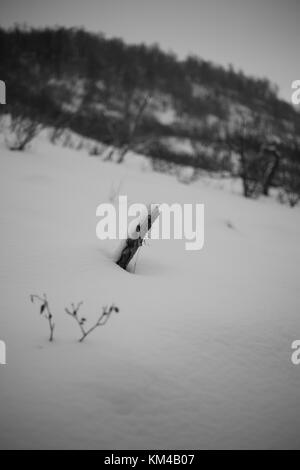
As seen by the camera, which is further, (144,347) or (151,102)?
(151,102)

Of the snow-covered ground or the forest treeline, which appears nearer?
the snow-covered ground

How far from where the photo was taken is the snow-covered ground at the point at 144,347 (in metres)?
1.24

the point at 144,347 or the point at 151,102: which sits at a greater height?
the point at 151,102

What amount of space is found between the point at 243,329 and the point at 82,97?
693 inches

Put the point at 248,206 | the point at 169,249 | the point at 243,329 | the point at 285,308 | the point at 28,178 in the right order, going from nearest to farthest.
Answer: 1. the point at 243,329
2. the point at 285,308
3. the point at 169,249
4. the point at 28,178
5. the point at 248,206

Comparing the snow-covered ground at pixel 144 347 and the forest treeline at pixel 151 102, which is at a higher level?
the forest treeline at pixel 151 102

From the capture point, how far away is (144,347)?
5.46 ft

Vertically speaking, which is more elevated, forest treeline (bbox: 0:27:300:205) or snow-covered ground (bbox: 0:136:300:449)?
forest treeline (bbox: 0:27:300:205)

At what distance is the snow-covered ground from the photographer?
4.07 feet

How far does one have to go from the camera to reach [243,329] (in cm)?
204

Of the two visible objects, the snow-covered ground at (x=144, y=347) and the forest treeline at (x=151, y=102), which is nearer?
the snow-covered ground at (x=144, y=347)
